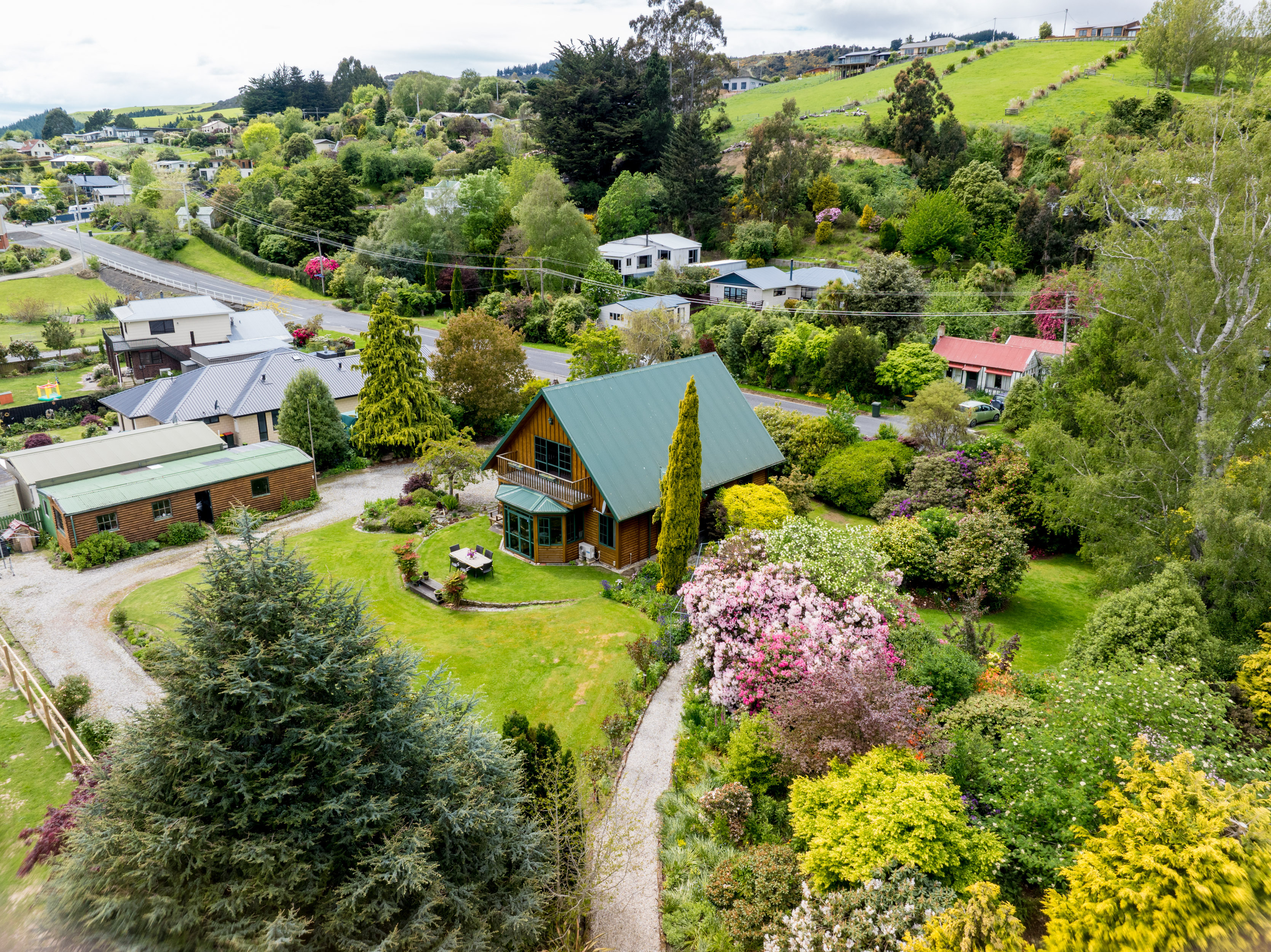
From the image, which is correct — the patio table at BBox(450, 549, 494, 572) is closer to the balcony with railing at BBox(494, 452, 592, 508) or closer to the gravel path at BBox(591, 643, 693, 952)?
the balcony with railing at BBox(494, 452, 592, 508)

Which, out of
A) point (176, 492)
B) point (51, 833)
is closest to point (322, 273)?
point (176, 492)

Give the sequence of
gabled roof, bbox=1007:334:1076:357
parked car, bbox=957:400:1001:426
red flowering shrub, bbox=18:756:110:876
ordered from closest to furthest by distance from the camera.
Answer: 1. red flowering shrub, bbox=18:756:110:876
2. parked car, bbox=957:400:1001:426
3. gabled roof, bbox=1007:334:1076:357

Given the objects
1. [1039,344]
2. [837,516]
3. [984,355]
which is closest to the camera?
[837,516]

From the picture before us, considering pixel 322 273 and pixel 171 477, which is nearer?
pixel 171 477

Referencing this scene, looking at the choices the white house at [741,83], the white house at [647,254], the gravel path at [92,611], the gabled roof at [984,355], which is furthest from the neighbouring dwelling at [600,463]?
the white house at [741,83]

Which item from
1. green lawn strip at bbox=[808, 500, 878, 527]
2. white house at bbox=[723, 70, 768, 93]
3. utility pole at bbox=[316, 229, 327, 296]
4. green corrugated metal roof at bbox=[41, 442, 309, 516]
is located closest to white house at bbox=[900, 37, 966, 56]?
white house at bbox=[723, 70, 768, 93]

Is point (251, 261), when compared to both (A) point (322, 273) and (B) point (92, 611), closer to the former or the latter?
(A) point (322, 273)
